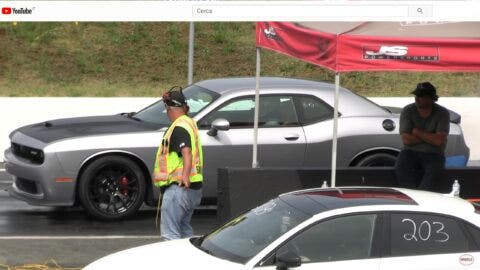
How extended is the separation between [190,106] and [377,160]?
241cm

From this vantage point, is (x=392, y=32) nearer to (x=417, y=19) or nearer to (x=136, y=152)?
(x=417, y=19)

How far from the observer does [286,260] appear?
6672 millimetres

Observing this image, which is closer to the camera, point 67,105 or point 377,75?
point 67,105

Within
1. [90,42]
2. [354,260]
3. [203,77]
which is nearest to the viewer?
[354,260]

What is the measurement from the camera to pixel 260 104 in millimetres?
12539

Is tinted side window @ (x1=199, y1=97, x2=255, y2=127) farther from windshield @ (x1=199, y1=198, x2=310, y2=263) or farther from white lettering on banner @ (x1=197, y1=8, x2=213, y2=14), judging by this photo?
windshield @ (x1=199, y1=198, x2=310, y2=263)

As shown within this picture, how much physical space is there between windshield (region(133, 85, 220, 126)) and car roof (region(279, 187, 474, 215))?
4.73m

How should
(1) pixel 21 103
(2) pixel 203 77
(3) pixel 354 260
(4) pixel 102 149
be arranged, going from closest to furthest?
(3) pixel 354 260, (4) pixel 102 149, (1) pixel 21 103, (2) pixel 203 77

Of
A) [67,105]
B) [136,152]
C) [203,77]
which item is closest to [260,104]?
[136,152]

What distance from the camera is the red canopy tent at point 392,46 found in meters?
9.20

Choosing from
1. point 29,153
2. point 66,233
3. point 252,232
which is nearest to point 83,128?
point 29,153

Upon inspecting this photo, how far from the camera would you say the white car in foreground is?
685cm

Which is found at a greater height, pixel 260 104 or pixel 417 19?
pixel 417 19

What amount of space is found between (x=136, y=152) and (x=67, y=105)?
289 inches
